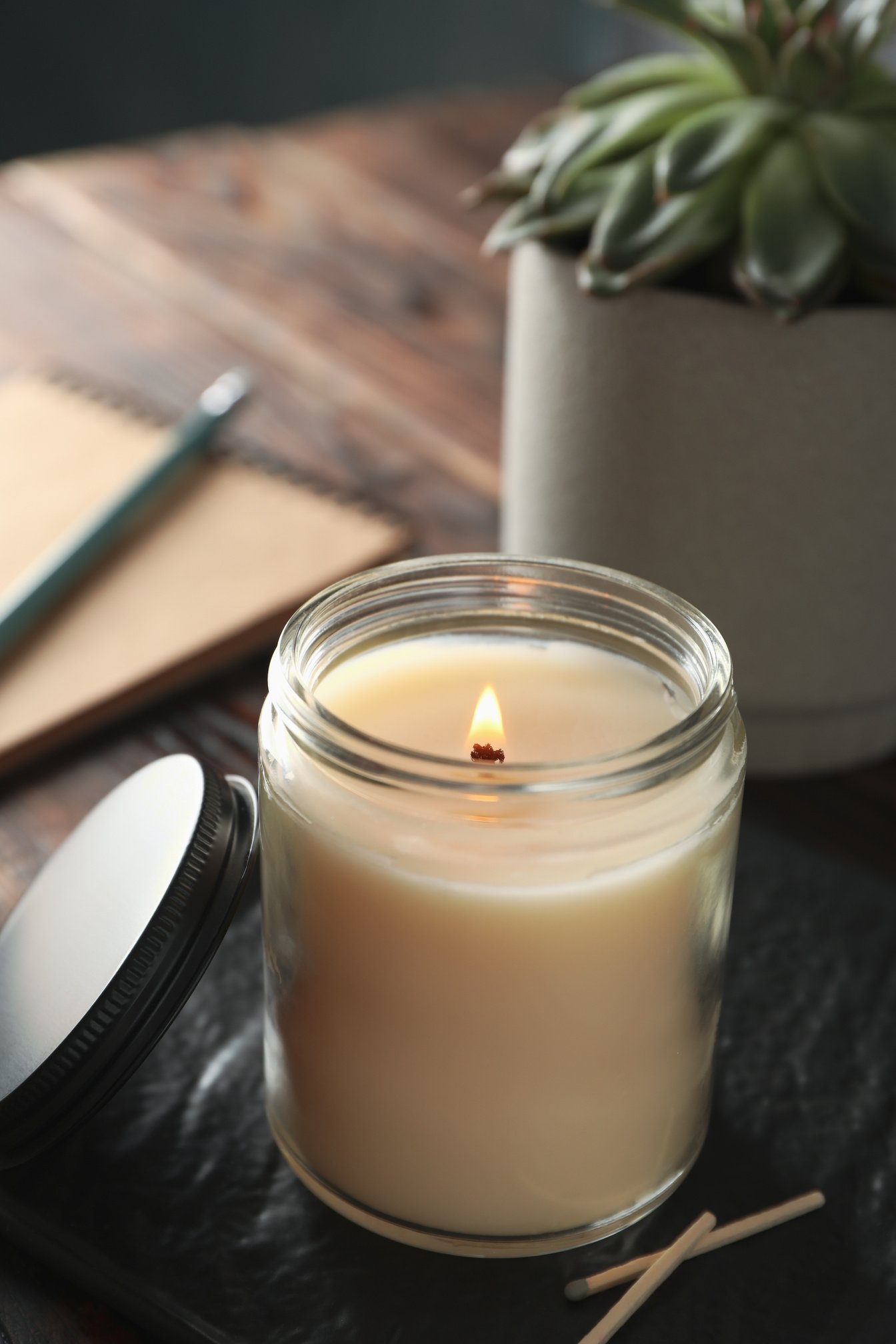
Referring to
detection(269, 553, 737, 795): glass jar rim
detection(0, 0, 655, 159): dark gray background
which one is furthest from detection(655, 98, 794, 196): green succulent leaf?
detection(0, 0, 655, 159): dark gray background

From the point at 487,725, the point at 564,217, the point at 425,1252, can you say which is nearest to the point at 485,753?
the point at 487,725

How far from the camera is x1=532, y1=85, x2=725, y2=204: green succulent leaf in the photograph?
0.50 meters

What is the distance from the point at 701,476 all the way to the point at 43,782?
0.26m

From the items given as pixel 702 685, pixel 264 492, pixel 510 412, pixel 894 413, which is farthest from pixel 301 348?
pixel 702 685

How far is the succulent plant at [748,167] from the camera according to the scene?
1.51 ft

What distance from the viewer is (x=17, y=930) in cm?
41

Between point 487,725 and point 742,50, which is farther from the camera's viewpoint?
point 742,50

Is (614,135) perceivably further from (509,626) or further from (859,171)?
(509,626)

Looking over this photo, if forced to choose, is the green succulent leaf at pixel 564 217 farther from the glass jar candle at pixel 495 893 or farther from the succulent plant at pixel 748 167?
the glass jar candle at pixel 495 893

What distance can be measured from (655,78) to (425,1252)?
0.41 metres

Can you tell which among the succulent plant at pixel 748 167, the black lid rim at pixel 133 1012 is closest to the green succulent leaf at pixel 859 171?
the succulent plant at pixel 748 167

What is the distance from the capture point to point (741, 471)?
497 millimetres

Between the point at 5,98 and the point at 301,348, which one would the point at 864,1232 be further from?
the point at 5,98

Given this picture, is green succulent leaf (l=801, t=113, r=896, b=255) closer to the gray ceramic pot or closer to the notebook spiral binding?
the gray ceramic pot
